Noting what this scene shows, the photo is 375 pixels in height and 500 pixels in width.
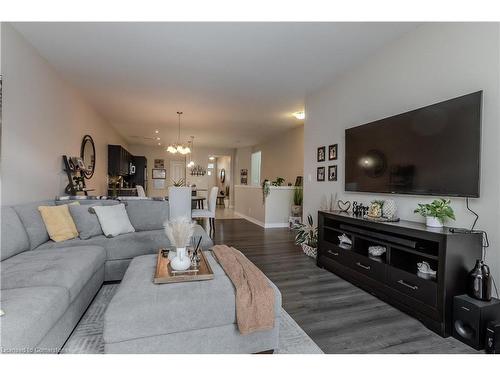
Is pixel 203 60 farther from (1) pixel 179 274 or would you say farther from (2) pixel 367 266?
(2) pixel 367 266

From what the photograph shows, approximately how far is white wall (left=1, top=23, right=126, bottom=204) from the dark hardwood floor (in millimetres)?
2999

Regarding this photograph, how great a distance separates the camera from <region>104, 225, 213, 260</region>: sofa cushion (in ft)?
8.82

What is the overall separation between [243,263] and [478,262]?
171 centimetres

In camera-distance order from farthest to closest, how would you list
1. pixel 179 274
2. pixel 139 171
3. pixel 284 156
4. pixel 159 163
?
pixel 159 163 → pixel 139 171 → pixel 284 156 → pixel 179 274

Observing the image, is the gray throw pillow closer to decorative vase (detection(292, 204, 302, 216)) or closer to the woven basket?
the woven basket

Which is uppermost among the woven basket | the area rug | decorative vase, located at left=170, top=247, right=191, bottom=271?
decorative vase, located at left=170, top=247, right=191, bottom=271

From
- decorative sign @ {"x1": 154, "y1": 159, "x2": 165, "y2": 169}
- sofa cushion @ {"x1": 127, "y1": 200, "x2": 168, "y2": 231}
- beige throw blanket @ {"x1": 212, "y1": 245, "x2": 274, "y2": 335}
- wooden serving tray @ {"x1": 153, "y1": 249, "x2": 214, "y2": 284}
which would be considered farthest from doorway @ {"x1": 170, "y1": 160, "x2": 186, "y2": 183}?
beige throw blanket @ {"x1": 212, "y1": 245, "x2": 274, "y2": 335}

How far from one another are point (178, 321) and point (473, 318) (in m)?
1.96

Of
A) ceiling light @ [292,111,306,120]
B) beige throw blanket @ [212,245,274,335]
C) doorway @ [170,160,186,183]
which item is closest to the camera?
beige throw blanket @ [212,245,274,335]

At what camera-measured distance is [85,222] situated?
112 inches

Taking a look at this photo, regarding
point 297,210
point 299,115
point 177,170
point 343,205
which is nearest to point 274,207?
point 297,210

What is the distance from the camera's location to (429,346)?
177cm
